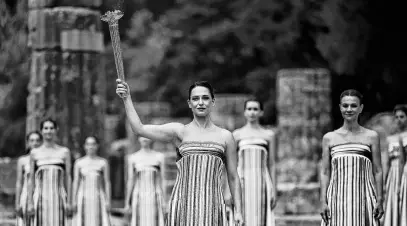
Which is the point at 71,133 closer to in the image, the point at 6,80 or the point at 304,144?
the point at 304,144

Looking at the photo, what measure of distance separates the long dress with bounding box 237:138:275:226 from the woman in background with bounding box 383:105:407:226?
1.47 m

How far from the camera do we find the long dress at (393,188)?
597 inches

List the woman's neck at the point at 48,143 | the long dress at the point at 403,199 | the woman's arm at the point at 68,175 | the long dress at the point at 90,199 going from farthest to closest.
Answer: the long dress at the point at 90,199 → the woman's arm at the point at 68,175 → the woman's neck at the point at 48,143 → the long dress at the point at 403,199

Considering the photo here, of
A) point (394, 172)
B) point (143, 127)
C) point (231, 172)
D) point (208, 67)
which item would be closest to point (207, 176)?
point (231, 172)

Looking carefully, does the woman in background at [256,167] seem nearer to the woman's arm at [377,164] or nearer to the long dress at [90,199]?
the long dress at [90,199]

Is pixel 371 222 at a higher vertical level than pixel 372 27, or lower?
lower

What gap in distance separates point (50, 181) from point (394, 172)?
171 inches

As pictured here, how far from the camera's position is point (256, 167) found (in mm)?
15289

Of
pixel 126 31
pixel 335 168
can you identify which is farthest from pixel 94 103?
pixel 126 31

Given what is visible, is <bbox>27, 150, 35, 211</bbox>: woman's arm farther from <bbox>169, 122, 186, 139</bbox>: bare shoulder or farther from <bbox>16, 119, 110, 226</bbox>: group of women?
<bbox>169, 122, 186, 139</bbox>: bare shoulder

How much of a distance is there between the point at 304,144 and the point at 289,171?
518 millimetres

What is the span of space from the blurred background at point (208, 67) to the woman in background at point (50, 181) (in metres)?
1.81

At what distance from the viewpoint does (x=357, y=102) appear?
12023mm

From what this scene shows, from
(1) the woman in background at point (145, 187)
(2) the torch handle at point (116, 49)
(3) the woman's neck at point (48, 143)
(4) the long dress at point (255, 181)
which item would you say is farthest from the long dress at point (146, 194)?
(2) the torch handle at point (116, 49)
